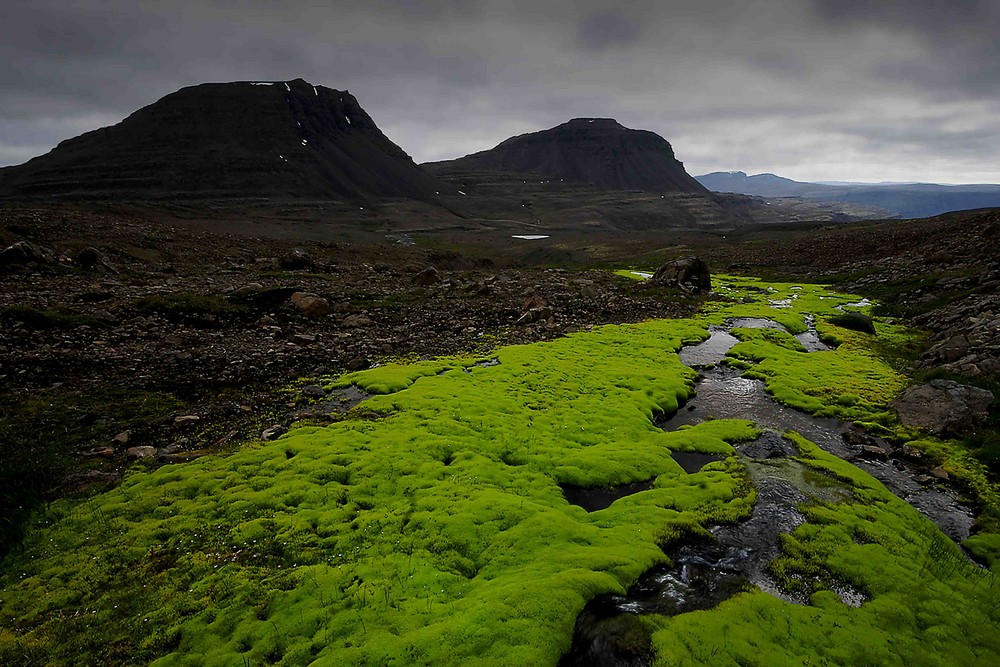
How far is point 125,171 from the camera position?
A: 179 m

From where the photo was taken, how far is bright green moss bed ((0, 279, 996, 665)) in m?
7.75

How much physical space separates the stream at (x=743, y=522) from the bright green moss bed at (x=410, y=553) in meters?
0.34

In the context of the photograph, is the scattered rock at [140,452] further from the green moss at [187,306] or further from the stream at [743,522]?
the green moss at [187,306]

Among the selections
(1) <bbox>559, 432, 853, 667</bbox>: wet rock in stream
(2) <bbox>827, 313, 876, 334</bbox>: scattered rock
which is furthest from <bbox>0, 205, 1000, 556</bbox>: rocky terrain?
(1) <bbox>559, 432, 853, 667</bbox>: wet rock in stream

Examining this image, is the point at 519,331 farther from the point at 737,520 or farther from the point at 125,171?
the point at 125,171

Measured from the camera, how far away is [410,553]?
10016 millimetres

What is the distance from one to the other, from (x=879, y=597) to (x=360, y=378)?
18074mm

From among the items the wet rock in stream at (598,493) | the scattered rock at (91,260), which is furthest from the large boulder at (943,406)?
the scattered rock at (91,260)

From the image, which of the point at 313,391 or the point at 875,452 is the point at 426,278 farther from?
the point at 875,452

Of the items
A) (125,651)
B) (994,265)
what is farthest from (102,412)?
(994,265)

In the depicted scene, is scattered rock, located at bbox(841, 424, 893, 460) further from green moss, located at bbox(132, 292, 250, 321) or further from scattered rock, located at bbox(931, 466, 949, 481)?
green moss, located at bbox(132, 292, 250, 321)

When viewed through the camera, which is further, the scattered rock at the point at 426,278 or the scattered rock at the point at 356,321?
the scattered rock at the point at 426,278

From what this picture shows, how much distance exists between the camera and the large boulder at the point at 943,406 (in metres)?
16.3

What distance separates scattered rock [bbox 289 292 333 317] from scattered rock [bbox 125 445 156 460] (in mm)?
15292
